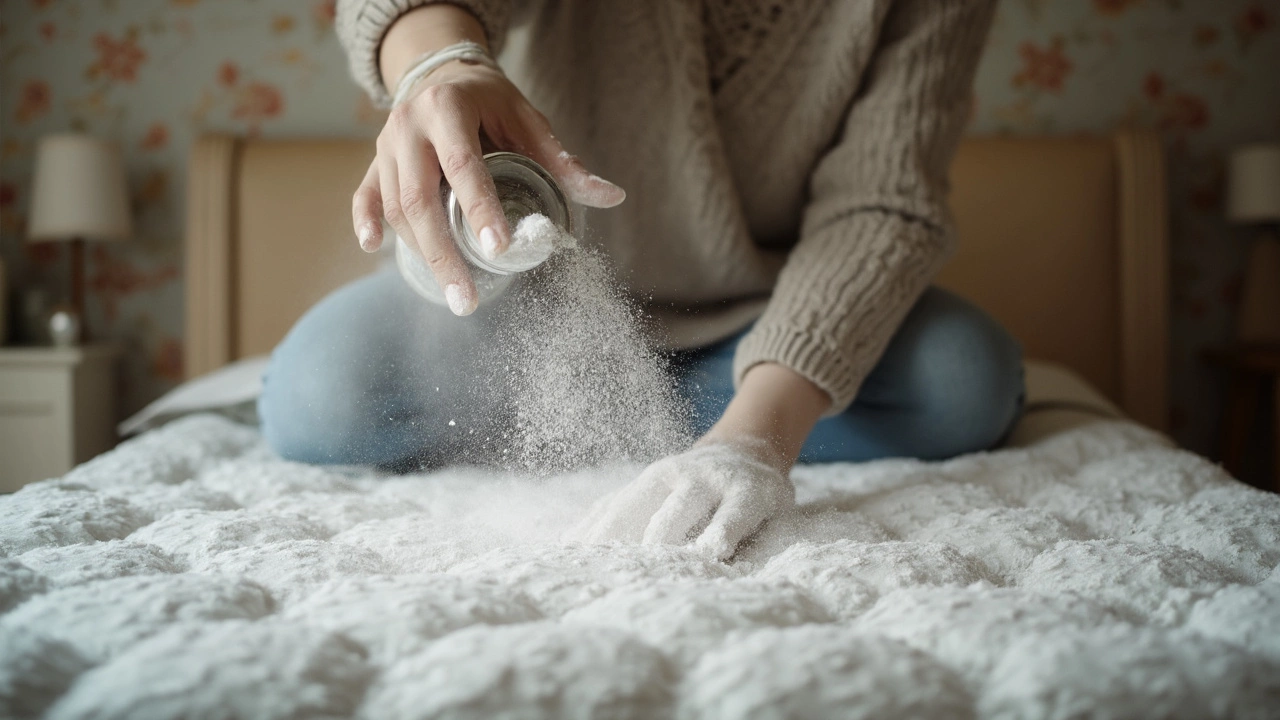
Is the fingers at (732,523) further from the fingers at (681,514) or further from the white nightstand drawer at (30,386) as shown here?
the white nightstand drawer at (30,386)

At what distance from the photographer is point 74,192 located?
192 centimetres

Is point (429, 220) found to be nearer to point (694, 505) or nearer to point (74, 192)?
point (694, 505)

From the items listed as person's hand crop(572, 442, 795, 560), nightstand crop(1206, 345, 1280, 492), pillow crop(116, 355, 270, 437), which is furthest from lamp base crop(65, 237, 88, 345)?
nightstand crop(1206, 345, 1280, 492)

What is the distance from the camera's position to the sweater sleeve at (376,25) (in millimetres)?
773

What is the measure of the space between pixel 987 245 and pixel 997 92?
469 millimetres

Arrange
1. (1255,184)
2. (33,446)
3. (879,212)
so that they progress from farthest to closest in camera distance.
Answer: (1255,184)
(33,446)
(879,212)

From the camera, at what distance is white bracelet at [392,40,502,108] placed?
69 cm

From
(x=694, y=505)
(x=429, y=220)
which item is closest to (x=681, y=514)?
(x=694, y=505)

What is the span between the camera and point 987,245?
1.92 metres

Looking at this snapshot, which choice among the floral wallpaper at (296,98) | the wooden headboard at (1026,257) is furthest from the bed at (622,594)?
the floral wallpaper at (296,98)

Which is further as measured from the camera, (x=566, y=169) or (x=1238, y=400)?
(x=1238, y=400)

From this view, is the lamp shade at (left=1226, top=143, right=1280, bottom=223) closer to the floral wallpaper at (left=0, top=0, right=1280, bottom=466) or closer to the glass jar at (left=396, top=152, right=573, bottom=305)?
the floral wallpaper at (left=0, top=0, right=1280, bottom=466)

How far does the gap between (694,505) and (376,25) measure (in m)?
0.53

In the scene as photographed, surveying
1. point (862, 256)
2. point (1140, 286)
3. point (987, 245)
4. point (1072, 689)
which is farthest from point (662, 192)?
point (1140, 286)
